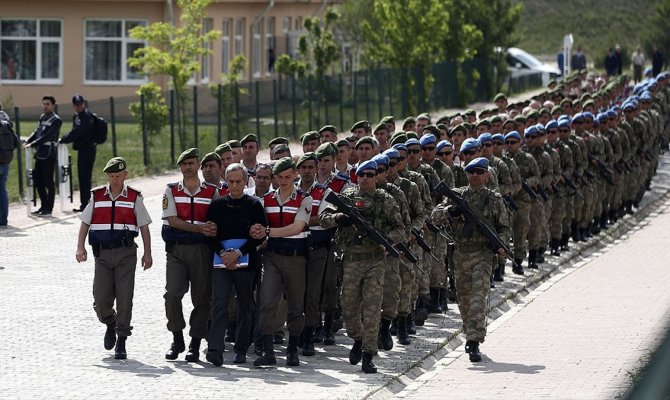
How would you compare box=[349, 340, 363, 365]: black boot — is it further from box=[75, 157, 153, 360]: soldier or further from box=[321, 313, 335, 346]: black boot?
box=[75, 157, 153, 360]: soldier

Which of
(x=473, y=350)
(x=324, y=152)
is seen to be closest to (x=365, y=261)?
(x=473, y=350)

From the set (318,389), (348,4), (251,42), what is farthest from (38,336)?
(348,4)

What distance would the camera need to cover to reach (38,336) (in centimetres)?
1353

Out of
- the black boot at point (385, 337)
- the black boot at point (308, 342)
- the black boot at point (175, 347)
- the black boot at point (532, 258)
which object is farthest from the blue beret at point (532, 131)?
the black boot at point (175, 347)

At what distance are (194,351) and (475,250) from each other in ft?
8.55

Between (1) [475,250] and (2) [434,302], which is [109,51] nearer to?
(2) [434,302]

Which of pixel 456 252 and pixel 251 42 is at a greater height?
pixel 251 42

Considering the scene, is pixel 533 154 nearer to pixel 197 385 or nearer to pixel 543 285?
pixel 543 285

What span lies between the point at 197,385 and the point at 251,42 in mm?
38900

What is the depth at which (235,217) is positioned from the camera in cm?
1224

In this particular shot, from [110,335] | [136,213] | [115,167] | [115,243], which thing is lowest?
[110,335]

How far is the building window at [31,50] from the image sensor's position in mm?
45188

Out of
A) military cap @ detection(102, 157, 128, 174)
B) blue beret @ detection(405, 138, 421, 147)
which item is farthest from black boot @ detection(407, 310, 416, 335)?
military cap @ detection(102, 157, 128, 174)

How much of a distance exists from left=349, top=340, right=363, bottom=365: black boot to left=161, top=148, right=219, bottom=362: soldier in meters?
1.25
